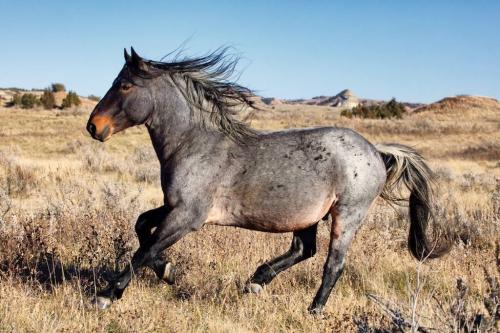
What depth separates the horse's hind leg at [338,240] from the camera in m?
4.79

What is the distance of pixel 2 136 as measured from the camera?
2673 cm

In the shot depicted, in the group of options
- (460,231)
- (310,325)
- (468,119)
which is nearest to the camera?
(310,325)

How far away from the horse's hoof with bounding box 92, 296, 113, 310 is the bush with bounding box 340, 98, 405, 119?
42.5m

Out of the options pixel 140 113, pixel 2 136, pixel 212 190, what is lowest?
pixel 2 136

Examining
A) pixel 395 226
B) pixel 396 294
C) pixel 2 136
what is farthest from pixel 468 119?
pixel 396 294

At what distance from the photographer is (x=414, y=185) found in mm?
5441

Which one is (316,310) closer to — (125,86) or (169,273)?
(169,273)

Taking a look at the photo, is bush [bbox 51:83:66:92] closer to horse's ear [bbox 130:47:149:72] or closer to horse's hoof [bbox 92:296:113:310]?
horse's ear [bbox 130:47:149:72]

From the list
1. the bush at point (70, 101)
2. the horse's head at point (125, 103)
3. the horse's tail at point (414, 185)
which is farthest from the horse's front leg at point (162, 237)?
the bush at point (70, 101)

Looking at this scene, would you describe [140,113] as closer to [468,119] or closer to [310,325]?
[310,325]

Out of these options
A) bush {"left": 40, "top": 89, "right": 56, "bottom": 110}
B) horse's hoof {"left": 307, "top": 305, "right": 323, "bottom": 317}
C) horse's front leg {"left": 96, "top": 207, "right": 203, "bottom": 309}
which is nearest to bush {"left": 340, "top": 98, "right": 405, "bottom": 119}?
bush {"left": 40, "top": 89, "right": 56, "bottom": 110}

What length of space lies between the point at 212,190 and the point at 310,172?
82 cm

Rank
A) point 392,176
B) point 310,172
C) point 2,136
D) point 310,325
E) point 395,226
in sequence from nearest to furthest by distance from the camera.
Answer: point 310,325, point 310,172, point 392,176, point 395,226, point 2,136

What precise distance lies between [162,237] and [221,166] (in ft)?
2.48
